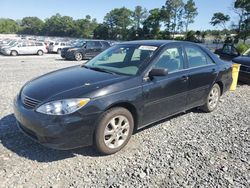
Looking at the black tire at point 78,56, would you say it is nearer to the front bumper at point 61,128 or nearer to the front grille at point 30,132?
the front grille at point 30,132

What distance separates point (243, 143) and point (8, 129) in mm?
3985

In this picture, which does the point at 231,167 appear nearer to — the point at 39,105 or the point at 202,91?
the point at 202,91

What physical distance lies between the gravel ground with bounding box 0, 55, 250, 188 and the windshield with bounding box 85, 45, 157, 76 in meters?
1.17

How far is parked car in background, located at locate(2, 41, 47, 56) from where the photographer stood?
23125 millimetres

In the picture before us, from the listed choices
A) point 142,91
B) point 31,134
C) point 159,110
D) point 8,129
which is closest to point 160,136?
point 159,110

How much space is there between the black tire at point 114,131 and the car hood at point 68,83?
0.42m

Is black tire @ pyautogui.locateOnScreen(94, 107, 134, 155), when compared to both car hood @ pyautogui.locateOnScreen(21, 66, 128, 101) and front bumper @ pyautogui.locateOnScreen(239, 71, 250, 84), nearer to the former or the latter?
car hood @ pyautogui.locateOnScreen(21, 66, 128, 101)

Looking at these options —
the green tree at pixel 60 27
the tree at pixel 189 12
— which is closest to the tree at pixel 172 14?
the tree at pixel 189 12

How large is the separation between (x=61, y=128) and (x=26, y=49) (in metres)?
22.8

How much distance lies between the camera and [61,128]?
325cm

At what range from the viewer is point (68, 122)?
3252mm

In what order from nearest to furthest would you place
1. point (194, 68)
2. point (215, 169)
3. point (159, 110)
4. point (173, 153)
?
point (215, 169) → point (173, 153) → point (159, 110) → point (194, 68)

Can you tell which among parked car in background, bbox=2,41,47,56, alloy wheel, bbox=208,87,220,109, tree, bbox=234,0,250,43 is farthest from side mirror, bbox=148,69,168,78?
tree, bbox=234,0,250,43

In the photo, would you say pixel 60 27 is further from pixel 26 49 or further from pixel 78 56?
pixel 78 56
